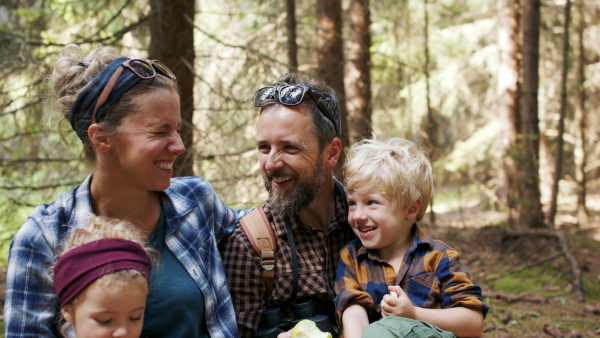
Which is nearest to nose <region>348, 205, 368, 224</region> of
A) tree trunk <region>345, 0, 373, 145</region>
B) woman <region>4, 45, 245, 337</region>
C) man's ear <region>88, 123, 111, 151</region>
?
woman <region>4, 45, 245, 337</region>

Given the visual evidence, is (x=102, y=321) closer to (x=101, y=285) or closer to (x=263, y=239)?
(x=101, y=285)

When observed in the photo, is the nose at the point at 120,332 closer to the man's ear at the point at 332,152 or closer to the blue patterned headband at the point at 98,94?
the blue patterned headband at the point at 98,94

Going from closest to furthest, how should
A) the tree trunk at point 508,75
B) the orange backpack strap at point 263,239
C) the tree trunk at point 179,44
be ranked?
the orange backpack strap at point 263,239, the tree trunk at point 179,44, the tree trunk at point 508,75

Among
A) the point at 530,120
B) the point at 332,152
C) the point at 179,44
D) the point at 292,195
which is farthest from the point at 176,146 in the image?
the point at 530,120

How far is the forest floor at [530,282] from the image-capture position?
495 centimetres

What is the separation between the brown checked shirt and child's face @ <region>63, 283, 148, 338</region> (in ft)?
3.03

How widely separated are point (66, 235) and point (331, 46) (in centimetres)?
610

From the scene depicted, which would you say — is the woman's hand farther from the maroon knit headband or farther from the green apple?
the maroon knit headband

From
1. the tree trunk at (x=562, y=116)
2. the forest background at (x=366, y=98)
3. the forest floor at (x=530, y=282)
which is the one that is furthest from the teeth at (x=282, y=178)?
the tree trunk at (x=562, y=116)

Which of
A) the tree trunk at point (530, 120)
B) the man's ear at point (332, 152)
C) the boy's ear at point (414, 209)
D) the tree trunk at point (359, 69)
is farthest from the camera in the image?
the tree trunk at point (530, 120)

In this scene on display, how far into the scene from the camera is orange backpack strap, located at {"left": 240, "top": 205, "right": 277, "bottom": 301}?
2906 mm

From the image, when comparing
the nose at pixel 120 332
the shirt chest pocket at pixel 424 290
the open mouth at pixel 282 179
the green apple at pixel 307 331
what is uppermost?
the open mouth at pixel 282 179

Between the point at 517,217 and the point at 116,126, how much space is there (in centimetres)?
853

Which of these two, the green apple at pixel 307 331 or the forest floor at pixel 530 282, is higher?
the green apple at pixel 307 331
